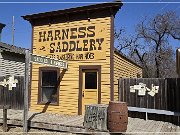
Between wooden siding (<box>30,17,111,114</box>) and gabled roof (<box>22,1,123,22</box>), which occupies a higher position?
gabled roof (<box>22,1,123,22</box>)

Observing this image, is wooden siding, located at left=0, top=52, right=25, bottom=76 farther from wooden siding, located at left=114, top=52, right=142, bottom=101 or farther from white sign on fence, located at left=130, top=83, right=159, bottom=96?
white sign on fence, located at left=130, top=83, right=159, bottom=96

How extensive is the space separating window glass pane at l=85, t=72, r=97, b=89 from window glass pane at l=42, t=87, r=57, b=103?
193 cm

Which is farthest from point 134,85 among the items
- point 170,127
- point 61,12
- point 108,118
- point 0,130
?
point 0,130

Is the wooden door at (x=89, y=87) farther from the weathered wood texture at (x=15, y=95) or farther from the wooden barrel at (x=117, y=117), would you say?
the weathered wood texture at (x=15, y=95)

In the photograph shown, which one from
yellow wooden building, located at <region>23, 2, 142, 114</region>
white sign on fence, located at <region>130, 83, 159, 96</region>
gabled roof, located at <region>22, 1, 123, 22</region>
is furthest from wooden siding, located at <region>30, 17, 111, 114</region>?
white sign on fence, located at <region>130, 83, 159, 96</region>

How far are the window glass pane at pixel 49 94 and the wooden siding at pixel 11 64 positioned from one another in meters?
4.98

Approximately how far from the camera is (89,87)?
1356 cm

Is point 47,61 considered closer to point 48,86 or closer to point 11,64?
point 48,86

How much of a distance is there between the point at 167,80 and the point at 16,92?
28.7ft

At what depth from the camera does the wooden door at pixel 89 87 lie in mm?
13344

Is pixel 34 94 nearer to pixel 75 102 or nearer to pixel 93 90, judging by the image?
pixel 75 102

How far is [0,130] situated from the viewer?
11242 millimetres

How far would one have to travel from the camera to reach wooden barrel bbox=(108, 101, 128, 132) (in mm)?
9367

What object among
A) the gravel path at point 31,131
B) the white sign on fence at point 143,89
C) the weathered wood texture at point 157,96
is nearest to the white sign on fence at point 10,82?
the gravel path at point 31,131
